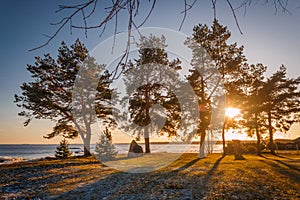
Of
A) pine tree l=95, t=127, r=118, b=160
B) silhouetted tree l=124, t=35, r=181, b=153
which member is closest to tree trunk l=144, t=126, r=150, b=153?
silhouetted tree l=124, t=35, r=181, b=153

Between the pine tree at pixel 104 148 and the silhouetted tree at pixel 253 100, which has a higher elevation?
the silhouetted tree at pixel 253 100

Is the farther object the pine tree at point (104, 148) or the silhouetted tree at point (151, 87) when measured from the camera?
the silhouetted tree at point (151, 87)

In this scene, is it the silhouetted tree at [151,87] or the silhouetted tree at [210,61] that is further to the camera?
the silhouetted tree at [151,87]

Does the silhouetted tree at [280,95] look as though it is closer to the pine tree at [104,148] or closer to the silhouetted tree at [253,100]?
the silhouetted tree at [253,100]

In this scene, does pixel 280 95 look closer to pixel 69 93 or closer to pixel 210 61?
pixel 210 61

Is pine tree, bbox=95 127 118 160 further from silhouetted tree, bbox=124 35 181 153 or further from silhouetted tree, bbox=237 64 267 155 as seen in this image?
silhouetted tree, bbox=237 64 267 155

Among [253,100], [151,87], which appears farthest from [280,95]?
[151,87]

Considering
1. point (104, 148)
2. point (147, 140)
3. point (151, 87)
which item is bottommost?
point (104, 148)

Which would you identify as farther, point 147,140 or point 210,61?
point 147,140

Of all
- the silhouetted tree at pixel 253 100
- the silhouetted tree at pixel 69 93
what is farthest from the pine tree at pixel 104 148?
the silhouetted tree at pixel 253 100

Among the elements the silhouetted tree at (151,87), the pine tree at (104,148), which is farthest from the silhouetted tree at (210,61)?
the pine tree at (104,148)

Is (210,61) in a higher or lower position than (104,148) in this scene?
higher

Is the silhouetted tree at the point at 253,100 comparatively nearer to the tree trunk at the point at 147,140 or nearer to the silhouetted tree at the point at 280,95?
the silhouetted tree at the point at 280,95

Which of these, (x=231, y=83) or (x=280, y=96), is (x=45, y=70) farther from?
(x=280, y=96)
